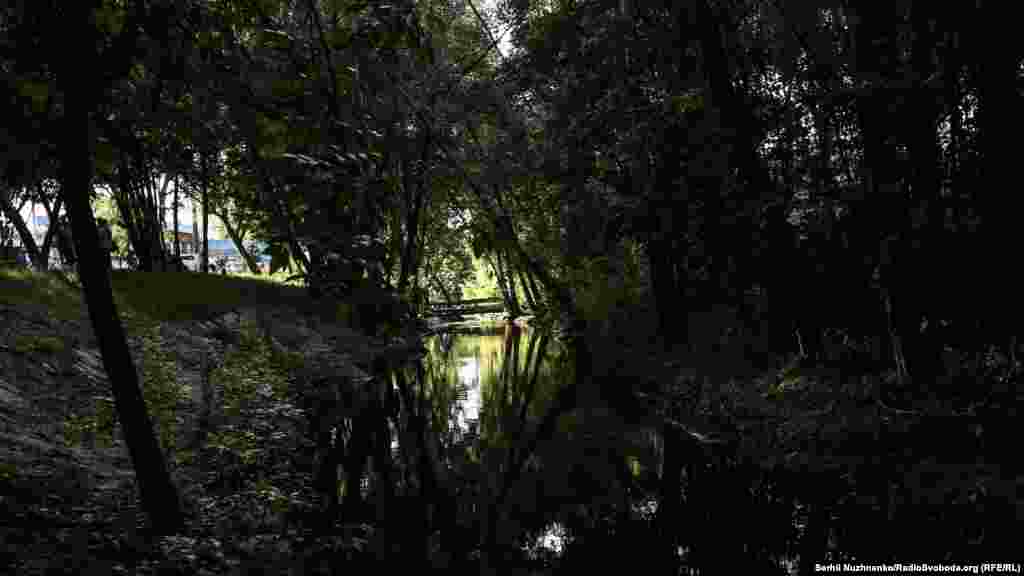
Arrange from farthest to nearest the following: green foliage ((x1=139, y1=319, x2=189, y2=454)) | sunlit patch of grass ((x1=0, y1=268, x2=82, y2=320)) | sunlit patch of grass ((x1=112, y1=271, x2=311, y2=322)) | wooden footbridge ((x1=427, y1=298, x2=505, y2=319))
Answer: wooden footbridge ((x1=427, y1=298, x2=505, y2=319)), sunlit patch of grass ((x1=112, y1=271, x2=311, y2=322)), sunlit patch of grass ((x1=0, y1=268, x2=82, y2=320)), green foliage ((x1=139, y1=319, x2=189, y2=454))

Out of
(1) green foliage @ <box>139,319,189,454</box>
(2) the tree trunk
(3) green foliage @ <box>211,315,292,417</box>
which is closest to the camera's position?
(2) the tree trunk

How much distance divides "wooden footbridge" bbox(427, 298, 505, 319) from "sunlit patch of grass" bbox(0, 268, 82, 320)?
3287 centimetres

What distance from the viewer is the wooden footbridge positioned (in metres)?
49.4

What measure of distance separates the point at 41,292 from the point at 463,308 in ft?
136

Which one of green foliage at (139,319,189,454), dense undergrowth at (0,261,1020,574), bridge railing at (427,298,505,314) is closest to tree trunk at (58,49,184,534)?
dense undergrowth at (0,261,1020,574)

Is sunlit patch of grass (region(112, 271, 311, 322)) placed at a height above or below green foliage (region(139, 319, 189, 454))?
above

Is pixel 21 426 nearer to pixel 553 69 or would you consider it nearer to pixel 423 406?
pixel 423 406

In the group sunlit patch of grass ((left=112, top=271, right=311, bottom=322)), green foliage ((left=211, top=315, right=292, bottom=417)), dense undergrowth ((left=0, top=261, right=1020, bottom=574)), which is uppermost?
sunlit patch of grass ((left=112, top=271, right=311, bottom=322))

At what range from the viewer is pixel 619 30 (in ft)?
49.0

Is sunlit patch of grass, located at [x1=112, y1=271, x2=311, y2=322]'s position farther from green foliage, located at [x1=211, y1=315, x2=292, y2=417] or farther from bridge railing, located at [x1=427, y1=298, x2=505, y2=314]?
bridge railing, located at [x1=427, y1=298, x2=505, y2=314]

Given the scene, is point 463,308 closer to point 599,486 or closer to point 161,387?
point 161,387

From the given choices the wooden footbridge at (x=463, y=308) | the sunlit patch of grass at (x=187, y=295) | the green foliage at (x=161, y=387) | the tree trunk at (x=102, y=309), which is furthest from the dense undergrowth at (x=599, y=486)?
the wooden footbridge at (x=463, y=308)

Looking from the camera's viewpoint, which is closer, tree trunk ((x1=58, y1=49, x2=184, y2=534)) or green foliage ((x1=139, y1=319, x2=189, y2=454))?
tree trunk ((x1=58, y1=49, x2=184, y2=534))

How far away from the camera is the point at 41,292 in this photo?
41.5ft
